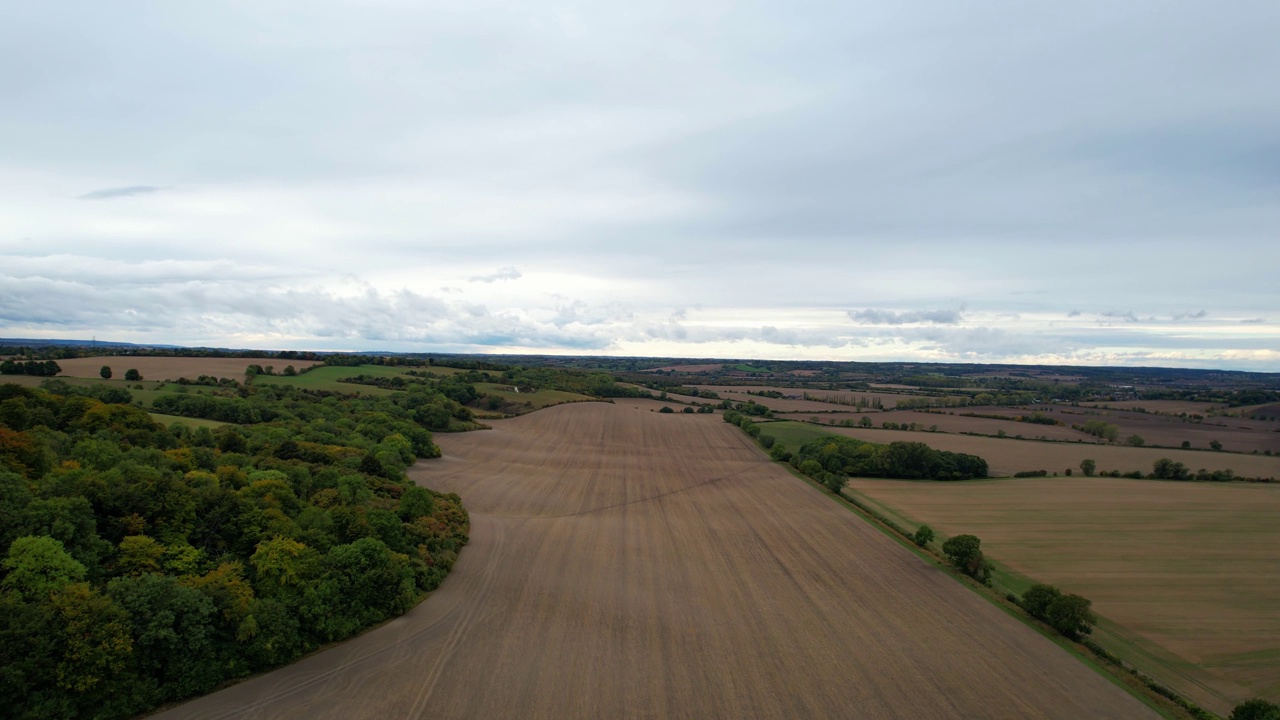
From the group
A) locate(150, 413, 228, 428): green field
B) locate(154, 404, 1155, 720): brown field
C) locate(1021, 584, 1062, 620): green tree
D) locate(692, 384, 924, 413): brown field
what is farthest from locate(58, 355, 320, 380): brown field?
locate(1021, 584, 1062, 620): green tree

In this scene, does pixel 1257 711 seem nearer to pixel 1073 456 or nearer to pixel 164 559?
pixel 164 559

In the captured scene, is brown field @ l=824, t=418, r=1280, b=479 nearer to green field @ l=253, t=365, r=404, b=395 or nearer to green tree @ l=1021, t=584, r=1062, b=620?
green tree @ l=1021, t=584, r=1062, b=620

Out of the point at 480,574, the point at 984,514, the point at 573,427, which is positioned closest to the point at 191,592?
the point at 480,574

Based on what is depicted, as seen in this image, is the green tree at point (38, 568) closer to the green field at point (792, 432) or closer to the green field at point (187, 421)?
the green field at point (187, 421)

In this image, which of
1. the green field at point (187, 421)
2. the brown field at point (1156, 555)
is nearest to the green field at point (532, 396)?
the green field at point (187, 421)

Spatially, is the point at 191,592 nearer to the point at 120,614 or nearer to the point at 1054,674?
the point at 120,614

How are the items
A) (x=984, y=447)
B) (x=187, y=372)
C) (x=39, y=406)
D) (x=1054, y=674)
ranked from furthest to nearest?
1. (x=187, y=372)
2. (x=984, y=447)
3. (x=39, y=406)
4. (x=1054, y=674)

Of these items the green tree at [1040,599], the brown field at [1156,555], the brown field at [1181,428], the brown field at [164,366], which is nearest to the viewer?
the brown field at [1156,555]
